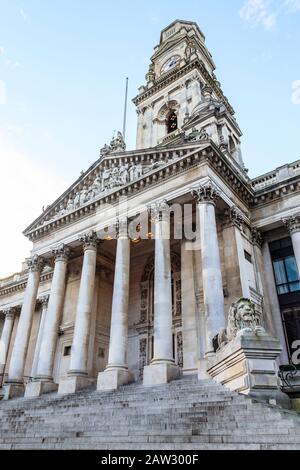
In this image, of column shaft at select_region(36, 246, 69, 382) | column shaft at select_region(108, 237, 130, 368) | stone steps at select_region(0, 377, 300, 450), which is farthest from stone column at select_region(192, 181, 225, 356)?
column shaft at select_region(36, 246, 69, 382)

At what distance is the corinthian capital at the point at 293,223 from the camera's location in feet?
63.1

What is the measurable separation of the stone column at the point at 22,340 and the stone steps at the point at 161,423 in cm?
640

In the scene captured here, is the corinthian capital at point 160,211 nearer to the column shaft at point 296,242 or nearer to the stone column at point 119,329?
the stone column at point 119,329

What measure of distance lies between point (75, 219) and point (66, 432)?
14622mm

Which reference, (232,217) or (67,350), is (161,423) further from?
(67,350)

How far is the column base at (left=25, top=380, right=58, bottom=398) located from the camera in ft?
59.8

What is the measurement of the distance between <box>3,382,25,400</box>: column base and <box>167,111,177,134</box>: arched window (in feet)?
80.8

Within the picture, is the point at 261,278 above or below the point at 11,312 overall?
below

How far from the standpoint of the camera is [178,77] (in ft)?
111

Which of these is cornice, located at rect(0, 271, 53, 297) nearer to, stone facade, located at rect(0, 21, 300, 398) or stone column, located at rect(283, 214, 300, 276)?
stone facade, located at rect(0, 21, 300, 398)

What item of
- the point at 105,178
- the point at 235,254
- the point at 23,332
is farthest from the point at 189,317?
the point at 23,332

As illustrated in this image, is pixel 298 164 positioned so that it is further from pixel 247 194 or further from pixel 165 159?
pixel 165 159

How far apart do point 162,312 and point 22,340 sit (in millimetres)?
10418
